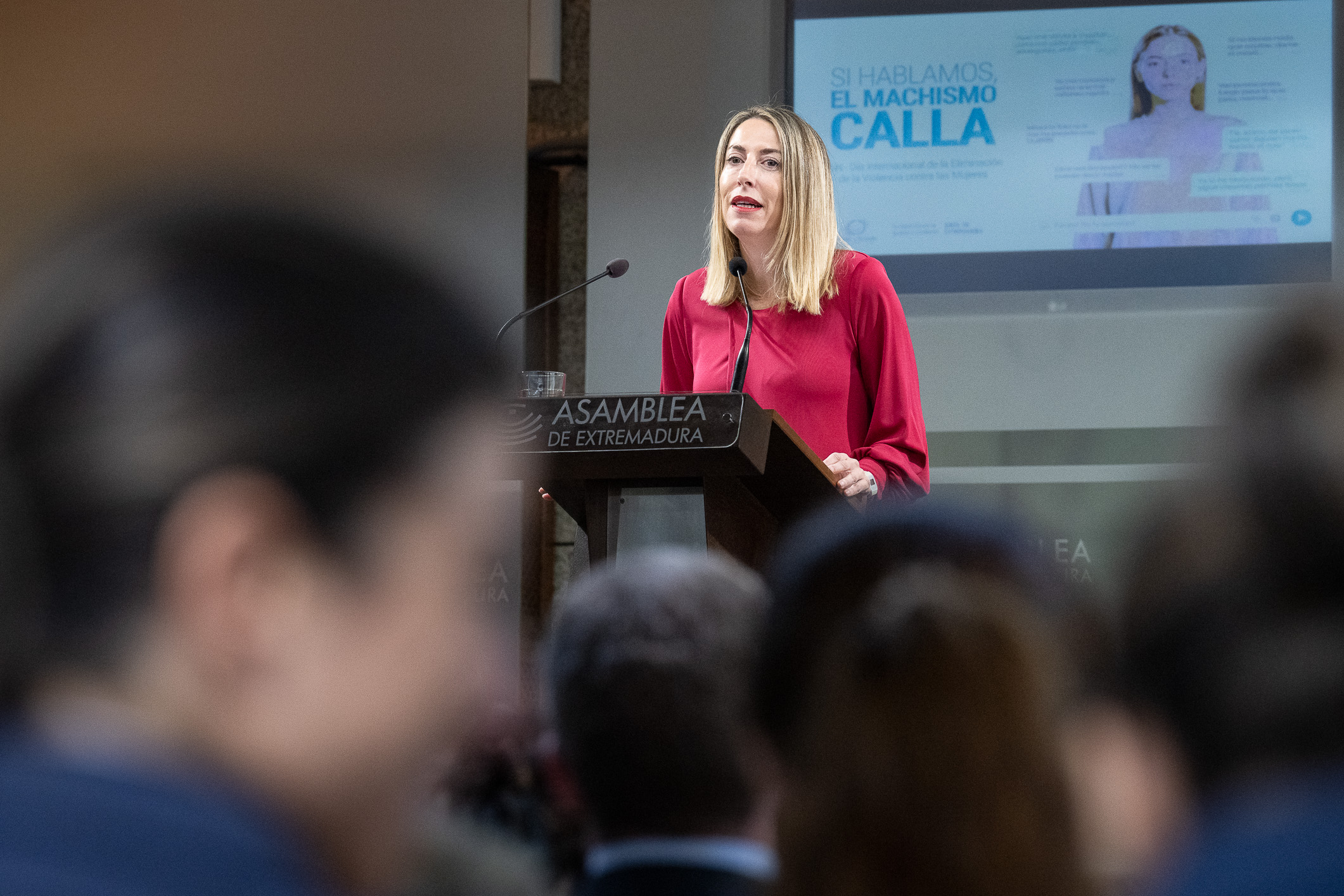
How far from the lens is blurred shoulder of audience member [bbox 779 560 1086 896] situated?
61cm

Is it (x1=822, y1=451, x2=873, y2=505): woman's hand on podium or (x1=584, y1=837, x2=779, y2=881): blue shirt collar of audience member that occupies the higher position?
(x1=822, y1=451, x2=873, y2=505): woman's hand on podium

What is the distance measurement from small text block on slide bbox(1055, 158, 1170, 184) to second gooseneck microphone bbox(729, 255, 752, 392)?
2.17 m

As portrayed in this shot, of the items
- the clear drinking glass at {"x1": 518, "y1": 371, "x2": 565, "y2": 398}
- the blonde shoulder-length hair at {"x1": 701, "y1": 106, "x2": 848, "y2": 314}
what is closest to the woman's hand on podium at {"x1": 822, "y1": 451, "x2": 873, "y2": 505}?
the blonde shoulder-length hair at {"x1": 701, "y1": 106, "x2": 848, "y2": 314}

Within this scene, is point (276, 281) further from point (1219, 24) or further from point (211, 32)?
point (211, 32)

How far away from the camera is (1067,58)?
16.1 feet

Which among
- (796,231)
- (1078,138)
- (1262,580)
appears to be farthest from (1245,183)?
(1262,580)

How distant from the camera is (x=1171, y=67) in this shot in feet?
16.0

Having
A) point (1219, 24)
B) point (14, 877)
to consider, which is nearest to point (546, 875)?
point (14, 877)

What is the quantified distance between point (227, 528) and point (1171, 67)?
16.1ft

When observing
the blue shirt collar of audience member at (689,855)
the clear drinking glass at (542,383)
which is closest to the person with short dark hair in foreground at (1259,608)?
the blue shirt collar of audience member at (689,855)

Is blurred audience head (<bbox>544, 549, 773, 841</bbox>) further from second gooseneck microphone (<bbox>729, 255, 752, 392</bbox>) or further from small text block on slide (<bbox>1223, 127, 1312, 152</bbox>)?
small text block on slide (<bbox>1223, 127, 1312, 152</bbox>)

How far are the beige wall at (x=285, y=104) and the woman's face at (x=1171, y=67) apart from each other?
7.54 feet

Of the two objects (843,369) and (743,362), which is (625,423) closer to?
(743,362)

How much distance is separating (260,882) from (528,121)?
5.15 metres
